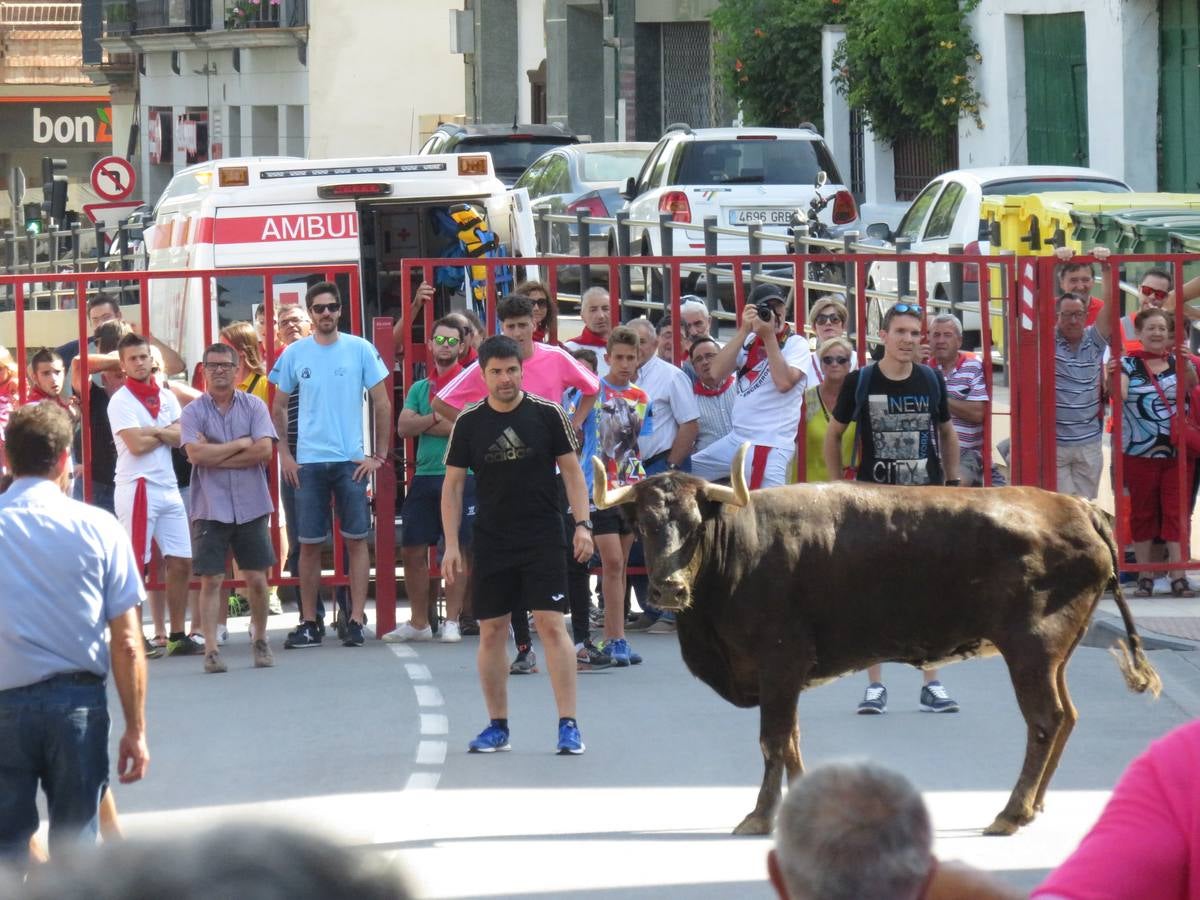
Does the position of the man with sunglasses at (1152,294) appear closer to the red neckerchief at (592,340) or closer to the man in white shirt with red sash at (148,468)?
the red neckerchief at (592,340)

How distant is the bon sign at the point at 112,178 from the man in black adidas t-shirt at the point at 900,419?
26.9 m

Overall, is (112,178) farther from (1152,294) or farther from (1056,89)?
(1152,294)

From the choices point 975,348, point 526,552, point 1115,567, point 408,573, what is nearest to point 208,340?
point 408,573

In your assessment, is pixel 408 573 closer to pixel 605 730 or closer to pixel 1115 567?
pixel 605 730

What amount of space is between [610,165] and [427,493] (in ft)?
52.8

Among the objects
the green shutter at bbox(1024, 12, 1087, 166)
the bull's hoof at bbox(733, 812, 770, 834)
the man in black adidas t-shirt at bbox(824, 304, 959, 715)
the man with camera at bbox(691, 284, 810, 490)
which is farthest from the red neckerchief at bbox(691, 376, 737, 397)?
the green shutter at bbox(1024, 12, 1087, 166)

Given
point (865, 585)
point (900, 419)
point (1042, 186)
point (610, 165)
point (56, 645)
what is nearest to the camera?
point (56, 645)

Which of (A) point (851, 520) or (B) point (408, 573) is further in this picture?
(B) point (408, 573)

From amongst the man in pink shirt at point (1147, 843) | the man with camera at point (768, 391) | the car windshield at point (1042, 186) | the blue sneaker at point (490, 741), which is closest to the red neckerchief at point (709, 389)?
the man with camera at point (768, 391)

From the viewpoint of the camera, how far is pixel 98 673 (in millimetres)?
6152

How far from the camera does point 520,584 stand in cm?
938

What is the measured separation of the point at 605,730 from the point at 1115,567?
2700 millimetres

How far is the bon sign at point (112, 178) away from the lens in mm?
35062

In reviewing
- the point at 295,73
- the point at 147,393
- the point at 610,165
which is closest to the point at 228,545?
the point at 147,393
